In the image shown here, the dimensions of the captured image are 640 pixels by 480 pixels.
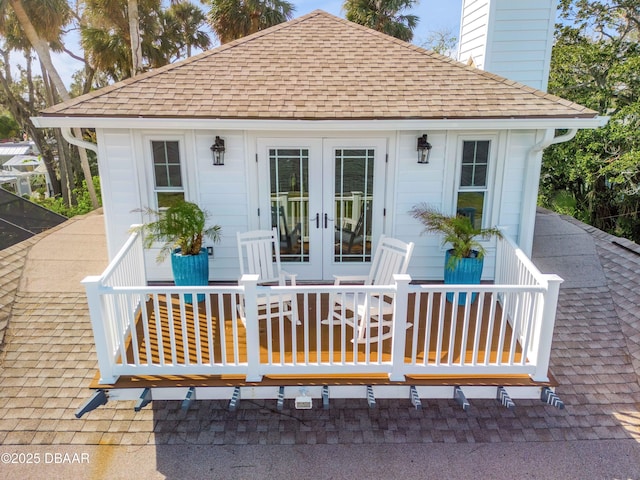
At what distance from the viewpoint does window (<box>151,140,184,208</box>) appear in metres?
5.13

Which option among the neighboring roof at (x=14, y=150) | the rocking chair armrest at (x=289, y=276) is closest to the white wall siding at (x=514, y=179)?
the rocking chair armrest at (x=289, y=276)

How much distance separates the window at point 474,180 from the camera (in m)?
5.20

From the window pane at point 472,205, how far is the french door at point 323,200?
104cm

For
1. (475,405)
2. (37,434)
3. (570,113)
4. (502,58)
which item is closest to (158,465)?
(37,434)

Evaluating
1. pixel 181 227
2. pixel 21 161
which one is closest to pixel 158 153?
pixel 181 227

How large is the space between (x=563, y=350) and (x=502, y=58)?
513 cm

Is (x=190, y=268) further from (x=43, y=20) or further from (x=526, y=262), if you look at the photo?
(x=43, y=20)

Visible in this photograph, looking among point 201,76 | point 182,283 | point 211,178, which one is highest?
point 201,76

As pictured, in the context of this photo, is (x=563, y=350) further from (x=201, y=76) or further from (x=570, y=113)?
(x=201, y=76)

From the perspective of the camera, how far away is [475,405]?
3.99 metres

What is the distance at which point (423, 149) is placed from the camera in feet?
16.4

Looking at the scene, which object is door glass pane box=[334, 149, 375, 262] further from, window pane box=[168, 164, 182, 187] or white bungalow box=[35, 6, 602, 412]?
window pane box=[168, 164, 182, 187]

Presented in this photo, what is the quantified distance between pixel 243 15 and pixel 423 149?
12660 mm

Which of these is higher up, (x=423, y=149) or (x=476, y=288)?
(x=423, y=149)
